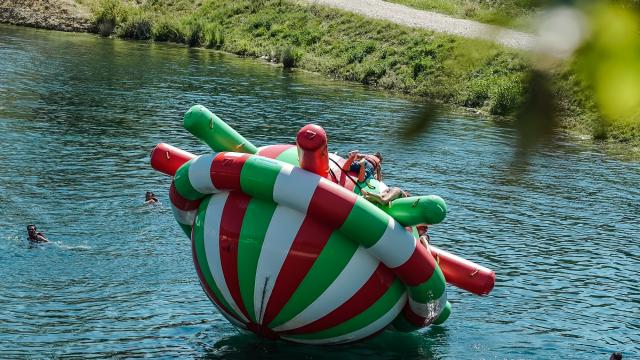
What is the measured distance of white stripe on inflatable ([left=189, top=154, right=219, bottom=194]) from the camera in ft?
35.6

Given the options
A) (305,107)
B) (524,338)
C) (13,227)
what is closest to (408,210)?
(524,338)

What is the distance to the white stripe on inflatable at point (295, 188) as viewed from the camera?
10219 mm

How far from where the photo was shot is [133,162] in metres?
22.6

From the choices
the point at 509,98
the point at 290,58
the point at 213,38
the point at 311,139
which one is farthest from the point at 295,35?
the point at 509,98

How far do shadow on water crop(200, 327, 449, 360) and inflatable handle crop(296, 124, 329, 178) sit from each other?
8.44 ft

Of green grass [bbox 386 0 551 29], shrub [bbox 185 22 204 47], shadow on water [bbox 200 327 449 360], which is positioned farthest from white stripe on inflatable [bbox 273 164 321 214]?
shrub [bbox 185 22 204 47]

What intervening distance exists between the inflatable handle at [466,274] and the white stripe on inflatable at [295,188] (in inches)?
100

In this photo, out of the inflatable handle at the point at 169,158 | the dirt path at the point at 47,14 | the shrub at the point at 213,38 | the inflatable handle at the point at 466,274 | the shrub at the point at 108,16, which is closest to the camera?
the inflatable handle at the point at 466,274

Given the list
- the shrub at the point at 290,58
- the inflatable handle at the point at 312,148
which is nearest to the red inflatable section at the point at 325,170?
the inflatable handle at the point at 312,148

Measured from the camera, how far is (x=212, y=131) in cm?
1165

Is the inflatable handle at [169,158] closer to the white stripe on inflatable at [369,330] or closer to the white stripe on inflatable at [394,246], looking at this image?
the white stripe on inflatable at [369,330]

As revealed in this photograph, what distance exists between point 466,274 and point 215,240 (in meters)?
3.31

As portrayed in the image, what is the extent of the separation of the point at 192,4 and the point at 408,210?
4340 centimetres

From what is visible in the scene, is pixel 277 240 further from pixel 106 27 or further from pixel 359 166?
pixel 106 27
